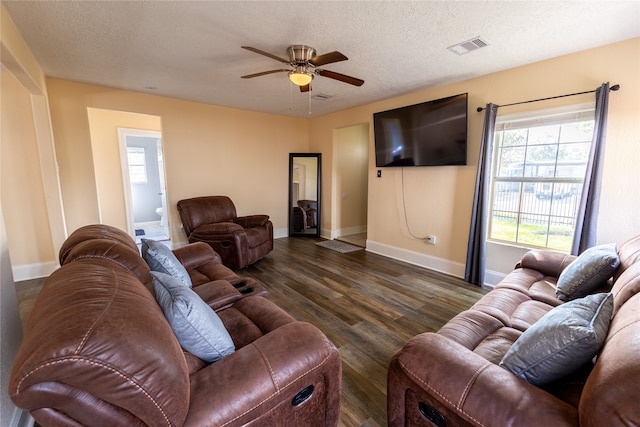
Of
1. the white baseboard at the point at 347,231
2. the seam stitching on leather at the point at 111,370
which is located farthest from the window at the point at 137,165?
the seam stitching on leather at the point at 111,370

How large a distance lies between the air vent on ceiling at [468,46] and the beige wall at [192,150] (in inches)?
144

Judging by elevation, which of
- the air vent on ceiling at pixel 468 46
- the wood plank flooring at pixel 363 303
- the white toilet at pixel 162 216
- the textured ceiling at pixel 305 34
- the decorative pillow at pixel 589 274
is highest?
the textured ceiling at pixel 305 34

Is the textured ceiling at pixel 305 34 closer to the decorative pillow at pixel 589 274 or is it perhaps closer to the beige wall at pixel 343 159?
the beige wall at pixel 343 159

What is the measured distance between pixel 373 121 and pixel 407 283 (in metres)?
2.61

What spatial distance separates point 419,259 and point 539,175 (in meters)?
1.79

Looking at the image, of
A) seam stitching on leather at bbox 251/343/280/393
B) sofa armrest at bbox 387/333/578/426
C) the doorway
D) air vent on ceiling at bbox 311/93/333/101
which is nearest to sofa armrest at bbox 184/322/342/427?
seam stitching on leather at bbox 251/343/280/393

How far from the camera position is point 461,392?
3.40 feet

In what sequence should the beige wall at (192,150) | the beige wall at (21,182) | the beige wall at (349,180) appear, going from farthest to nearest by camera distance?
the beige wall at (349,180)
the beige wall at (192,150)
the beige wall at (21,182)

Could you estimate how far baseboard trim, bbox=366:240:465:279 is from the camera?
3684 mm

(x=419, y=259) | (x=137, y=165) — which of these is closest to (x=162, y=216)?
(x=137, y=165)

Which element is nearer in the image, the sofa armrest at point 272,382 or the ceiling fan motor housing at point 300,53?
the sofa armrest at point 272,382

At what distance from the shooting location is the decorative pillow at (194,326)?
1.15 metres

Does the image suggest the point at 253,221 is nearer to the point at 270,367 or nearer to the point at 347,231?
the point at 347,231

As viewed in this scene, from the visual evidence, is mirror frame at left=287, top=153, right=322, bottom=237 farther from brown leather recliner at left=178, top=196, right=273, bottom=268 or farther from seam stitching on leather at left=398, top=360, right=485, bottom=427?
seam stitching on leather at left=398, top=360, right=485, bottom=427
